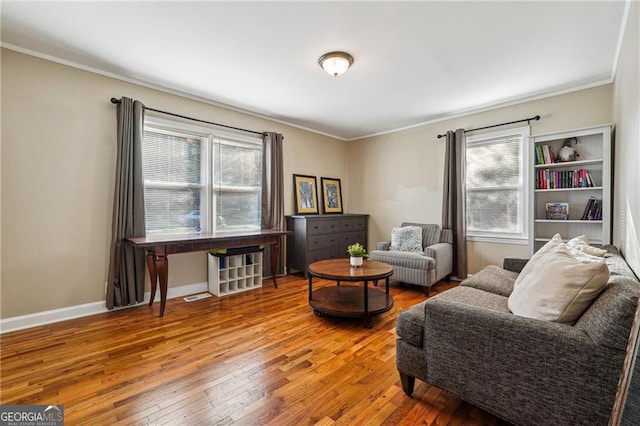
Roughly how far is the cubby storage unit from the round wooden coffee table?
1161mm

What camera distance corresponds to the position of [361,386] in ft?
5.90

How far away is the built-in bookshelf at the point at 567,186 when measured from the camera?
3070 mm

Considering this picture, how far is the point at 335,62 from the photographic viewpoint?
2.66 metres

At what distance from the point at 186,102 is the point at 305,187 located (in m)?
2.22

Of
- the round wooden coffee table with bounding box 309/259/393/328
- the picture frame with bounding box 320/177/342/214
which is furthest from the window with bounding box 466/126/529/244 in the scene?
the picture frame with bounding box 320/177/342/214

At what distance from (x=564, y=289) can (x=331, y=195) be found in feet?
14.1

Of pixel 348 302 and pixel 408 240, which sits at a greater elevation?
pixel 408 240

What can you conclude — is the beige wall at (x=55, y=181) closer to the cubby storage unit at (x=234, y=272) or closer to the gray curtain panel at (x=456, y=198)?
the cubby storage unit at (x=234, y=272)

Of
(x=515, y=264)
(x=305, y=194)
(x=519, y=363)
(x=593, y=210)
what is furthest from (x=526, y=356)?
(x=305, y=194)

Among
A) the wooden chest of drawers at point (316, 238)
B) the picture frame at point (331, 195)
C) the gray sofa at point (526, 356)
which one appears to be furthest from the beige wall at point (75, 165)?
the picture frame at point (331, 195)

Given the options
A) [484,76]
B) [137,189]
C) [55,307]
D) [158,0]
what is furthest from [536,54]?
[55,307]

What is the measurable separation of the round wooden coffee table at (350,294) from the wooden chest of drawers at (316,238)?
3.99 ft

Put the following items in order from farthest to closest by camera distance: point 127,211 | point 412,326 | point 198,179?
1. point 198,179
2. point 127,211
3. point 412,326

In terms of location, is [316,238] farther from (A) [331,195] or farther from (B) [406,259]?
(B) [406,259]
